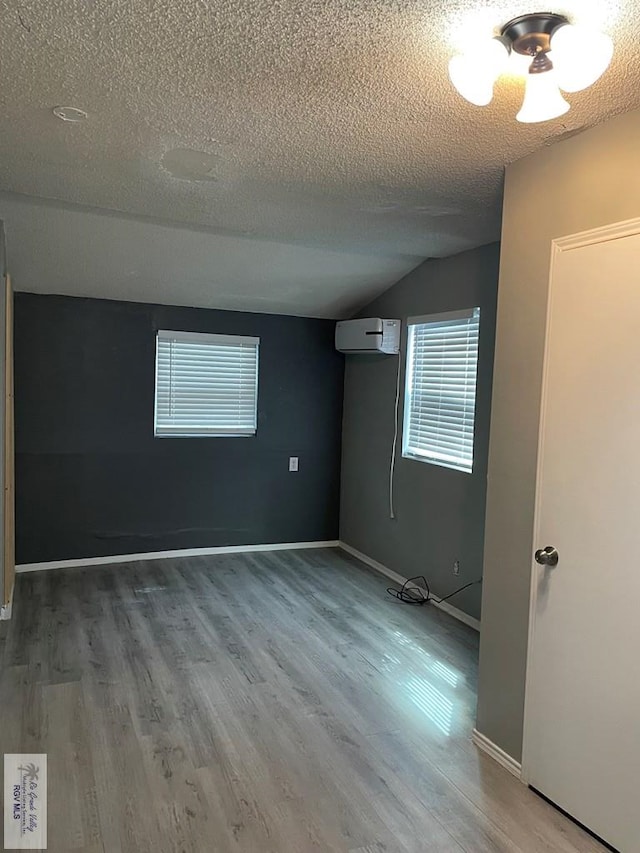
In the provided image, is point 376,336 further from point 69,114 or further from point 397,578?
point 69,114

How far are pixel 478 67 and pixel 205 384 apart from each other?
3990mm

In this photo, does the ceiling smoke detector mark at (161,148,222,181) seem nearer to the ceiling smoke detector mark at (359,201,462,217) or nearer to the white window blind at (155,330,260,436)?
the ceiling smoke detector mark at (359,201,462,217)

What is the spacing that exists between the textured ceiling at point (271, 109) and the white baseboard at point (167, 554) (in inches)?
109

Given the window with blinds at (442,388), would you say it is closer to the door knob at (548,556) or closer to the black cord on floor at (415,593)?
the black cord on floor at (415,593)

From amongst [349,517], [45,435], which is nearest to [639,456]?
[349,517]

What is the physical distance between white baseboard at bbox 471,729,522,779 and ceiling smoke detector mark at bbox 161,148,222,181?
2606 millimetres

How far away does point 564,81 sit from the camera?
5.24 ft

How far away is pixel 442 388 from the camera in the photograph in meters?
4.45

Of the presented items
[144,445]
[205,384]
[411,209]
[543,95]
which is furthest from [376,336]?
[543,95]

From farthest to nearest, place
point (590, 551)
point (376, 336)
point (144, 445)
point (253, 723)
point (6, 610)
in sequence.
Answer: point (144, 445)
point (376, 336)
point (6, 610)
point (253, 723)
point (590, 551)

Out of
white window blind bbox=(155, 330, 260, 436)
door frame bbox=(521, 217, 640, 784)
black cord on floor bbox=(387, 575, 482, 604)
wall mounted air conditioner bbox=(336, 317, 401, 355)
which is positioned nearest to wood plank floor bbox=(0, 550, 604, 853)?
black cord on floor bbox=(387, 575, 482, 604)

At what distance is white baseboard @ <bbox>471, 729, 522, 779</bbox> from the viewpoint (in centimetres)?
250

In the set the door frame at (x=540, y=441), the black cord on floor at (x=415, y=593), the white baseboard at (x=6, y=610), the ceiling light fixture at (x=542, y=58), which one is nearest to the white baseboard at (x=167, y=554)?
the white baseboard at (x=6, y=610)

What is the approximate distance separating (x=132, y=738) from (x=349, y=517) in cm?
321
